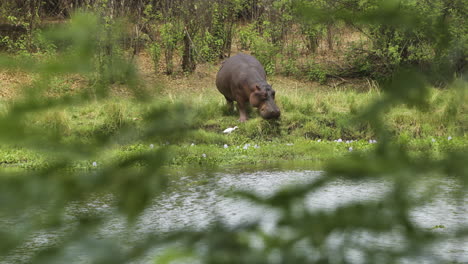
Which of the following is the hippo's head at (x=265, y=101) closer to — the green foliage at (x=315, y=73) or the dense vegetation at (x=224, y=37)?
the dense vegetation at (x=224, y=37)

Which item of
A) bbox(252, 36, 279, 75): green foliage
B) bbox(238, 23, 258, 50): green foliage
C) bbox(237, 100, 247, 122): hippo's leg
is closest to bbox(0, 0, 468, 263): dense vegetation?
bbox(237, 100, 247, 122): hippo's leg

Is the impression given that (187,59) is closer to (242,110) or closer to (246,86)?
(242,110)

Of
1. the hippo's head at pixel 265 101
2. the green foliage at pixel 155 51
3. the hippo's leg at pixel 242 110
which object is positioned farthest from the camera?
the green foliage at pixel 155 51

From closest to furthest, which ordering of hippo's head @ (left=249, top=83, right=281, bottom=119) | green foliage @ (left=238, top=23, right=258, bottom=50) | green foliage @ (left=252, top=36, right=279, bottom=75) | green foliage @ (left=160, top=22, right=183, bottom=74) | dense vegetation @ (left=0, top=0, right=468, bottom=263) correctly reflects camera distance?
1. dense vegetation @ (left=0, top=0, right=468, bottom=263)
2. hippo's head @ (left=249, top=83, right=281, bottom=119)
3. green foliage @ (left=160, top=22, right=183, bottom=74)
4. green foliage @ (left=252, top=36, right=279, bottom=75)
5. green foliage @ (left=238, top=23, right=258, bottom=50)

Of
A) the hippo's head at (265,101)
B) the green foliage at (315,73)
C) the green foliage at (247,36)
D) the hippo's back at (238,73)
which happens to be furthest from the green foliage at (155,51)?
the hippo's head at (265,101)

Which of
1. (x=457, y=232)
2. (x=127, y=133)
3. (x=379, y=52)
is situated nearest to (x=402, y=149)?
(x=457, y=232)

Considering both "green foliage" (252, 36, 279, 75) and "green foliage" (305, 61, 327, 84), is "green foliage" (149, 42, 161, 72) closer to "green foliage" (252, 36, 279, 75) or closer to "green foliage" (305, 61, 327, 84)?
"green foliage" (252, 36, 279, 75)

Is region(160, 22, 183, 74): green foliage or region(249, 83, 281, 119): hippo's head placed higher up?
region(249, 83, 281, 119): hippo's head

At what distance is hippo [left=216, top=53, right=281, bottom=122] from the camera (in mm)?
7188

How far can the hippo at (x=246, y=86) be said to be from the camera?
7188 millimetres

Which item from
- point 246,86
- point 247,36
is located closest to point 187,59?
point 247,36

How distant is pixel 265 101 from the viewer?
7.20 metres

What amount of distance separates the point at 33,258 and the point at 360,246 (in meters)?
0.27

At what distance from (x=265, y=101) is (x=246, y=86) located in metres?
0.41
